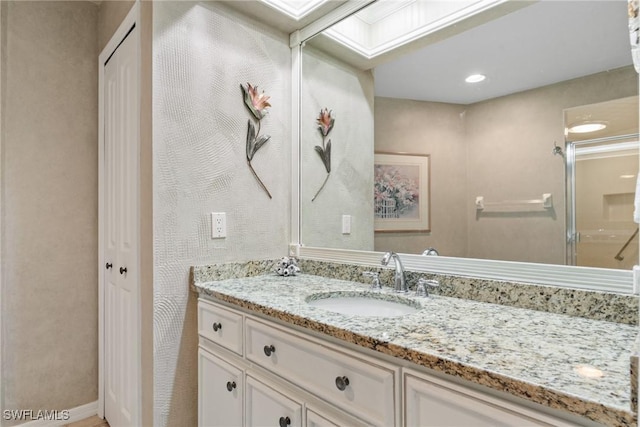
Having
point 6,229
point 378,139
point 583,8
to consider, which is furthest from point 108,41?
point 583,8

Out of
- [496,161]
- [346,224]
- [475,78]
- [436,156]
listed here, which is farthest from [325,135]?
[496,161]

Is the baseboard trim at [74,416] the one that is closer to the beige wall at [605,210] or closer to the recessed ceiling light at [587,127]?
the beige wall at [605,210]

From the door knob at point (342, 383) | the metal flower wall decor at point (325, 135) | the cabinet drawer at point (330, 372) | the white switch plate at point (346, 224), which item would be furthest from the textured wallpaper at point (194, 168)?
the door knob at point (342, 383)

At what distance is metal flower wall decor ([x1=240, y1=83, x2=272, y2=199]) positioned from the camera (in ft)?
5.92

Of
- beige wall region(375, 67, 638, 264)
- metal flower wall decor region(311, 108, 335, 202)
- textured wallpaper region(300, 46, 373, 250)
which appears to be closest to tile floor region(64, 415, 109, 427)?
textured wallpaper region(300, 46, 373, 250)

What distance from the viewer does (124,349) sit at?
185 centimetres

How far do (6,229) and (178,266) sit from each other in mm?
1191

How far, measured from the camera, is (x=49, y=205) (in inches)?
83.5

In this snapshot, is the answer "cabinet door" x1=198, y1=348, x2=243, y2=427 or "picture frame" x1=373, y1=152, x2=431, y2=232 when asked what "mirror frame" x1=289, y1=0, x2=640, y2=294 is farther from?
"cabinet door" x1=198, y1=348, x2=243, y2=427

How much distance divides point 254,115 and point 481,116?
41.8 inches

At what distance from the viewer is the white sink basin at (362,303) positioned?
1.34 meters

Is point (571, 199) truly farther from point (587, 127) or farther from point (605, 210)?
point (587, 127)

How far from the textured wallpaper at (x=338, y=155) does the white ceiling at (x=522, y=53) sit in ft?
0.83

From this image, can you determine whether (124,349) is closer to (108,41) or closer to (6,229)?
(6,229)
